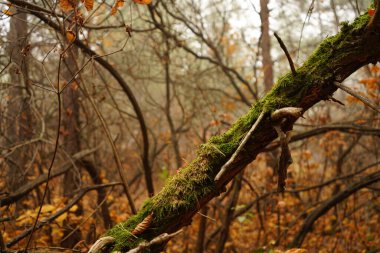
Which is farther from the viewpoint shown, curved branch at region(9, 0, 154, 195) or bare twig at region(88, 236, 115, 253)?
curved branch at region(9, 0, 154, 195)

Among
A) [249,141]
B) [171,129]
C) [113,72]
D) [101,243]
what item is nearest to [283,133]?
[249,141]

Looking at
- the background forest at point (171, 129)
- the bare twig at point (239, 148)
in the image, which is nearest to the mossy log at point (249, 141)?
the bare twig at point (239, 148)

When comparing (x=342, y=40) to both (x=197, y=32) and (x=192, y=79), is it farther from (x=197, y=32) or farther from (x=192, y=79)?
(x=192, y=79)

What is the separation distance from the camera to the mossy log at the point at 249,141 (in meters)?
1.87

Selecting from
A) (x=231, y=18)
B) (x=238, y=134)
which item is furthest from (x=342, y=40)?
(x=231, y=18)

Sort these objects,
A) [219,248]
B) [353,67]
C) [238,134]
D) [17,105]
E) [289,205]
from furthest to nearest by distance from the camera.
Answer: [289,205] < [17,105] < [219,248] < [238,134] < [353,67]

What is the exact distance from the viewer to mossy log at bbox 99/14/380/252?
1866 millimetres

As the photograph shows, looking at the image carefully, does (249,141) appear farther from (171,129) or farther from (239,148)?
Answer: (171,129)

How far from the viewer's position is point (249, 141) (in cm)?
196

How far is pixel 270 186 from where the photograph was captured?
621 centimetres

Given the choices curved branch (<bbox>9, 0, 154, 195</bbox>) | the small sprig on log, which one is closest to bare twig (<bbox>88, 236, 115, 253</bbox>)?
the small sprig on log

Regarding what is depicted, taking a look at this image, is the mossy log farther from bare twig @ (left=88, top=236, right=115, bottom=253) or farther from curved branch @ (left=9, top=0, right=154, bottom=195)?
curved branch @ (left=9, top=0, right=154, bottom=195)

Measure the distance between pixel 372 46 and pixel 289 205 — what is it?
20.7 feet

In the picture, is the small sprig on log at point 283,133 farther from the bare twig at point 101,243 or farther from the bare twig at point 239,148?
the bare twig at point 101,243
